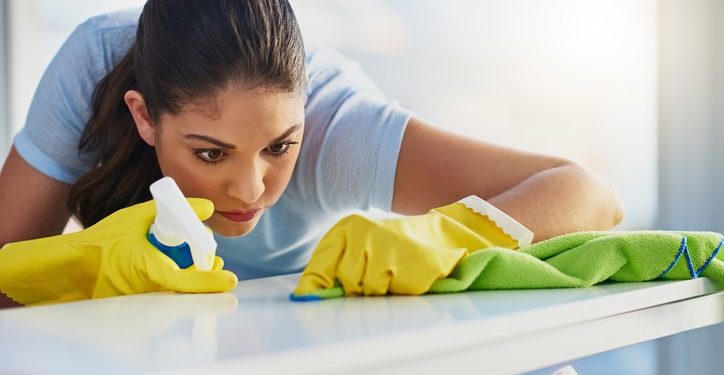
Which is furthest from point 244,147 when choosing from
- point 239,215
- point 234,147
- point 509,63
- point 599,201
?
point 509,63

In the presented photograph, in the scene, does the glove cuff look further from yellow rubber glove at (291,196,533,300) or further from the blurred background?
the blurred background

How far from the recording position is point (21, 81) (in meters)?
1.96

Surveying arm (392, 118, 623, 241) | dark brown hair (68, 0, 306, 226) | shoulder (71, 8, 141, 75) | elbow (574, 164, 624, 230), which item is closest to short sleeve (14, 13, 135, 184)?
shoulder (71, 8, 141, 75)

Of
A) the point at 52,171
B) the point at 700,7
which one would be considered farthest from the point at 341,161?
the point at 700,7

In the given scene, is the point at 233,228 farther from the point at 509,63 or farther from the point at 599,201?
the point at 509,63

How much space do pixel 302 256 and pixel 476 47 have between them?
3.01 feet

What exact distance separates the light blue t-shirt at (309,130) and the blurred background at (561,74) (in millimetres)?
723

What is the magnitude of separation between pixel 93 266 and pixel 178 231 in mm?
91

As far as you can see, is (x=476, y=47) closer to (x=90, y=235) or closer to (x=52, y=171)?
(x=52, y=171)

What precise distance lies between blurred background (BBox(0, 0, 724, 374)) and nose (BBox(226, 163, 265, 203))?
103 cm

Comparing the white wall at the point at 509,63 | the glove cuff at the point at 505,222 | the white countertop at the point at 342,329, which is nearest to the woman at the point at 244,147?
the glove cuff at the point at 505,222

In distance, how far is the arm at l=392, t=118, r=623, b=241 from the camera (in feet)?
2.94

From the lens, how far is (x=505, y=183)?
39.9 inches

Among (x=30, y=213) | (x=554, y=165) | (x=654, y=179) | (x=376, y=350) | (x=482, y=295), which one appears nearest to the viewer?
(x=376, y=350)
